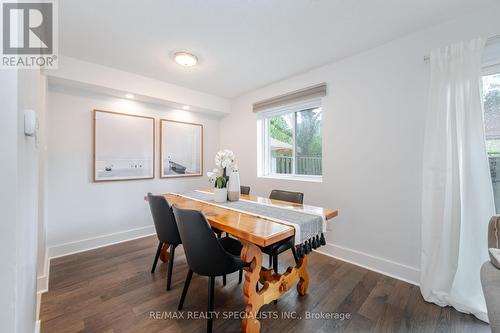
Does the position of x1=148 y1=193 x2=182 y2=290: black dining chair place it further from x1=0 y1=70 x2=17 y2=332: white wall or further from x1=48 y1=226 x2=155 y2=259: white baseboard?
x1=48 y1=226 x2=155 y2=259: white baseboard

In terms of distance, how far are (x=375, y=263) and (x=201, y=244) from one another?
1.89 metres

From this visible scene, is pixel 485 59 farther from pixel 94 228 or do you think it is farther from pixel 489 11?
pixel 94 228

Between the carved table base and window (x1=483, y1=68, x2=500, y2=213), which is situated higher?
window (x1=483, y1=68, x2=500, y2=213)

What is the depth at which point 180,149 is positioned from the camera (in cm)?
358

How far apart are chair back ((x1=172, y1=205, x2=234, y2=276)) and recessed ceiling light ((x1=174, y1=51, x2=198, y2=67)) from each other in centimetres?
171

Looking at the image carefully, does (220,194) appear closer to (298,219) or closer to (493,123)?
(298,219)

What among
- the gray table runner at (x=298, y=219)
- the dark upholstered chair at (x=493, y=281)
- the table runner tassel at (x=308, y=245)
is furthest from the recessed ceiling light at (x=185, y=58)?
the dark upholstered chair at (x=493, y=281)

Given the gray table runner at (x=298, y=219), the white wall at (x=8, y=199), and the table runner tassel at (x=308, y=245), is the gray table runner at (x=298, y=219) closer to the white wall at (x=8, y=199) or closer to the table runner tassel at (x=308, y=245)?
the table runner tassel at (x=308, y=245)

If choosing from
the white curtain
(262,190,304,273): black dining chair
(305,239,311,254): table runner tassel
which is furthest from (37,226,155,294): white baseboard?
the white curtain

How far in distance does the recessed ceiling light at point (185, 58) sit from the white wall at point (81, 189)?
1.13 meters

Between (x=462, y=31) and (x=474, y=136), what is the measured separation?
88cm

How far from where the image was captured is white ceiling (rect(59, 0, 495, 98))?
164 centimetres

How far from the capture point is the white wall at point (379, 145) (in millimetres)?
1974

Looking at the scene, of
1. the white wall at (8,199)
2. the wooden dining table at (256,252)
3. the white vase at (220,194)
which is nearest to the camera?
the white wall at (8,199)
